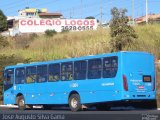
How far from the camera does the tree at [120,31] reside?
3838 cm

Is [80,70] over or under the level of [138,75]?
over

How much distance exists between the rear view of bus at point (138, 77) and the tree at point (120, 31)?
47.0 feet

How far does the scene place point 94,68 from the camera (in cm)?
2392

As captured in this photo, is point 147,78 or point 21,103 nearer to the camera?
point 147,78

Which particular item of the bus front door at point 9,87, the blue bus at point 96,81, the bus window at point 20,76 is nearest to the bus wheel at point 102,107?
the blue bus at point 96,81

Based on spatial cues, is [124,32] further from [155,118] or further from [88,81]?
[155,118]

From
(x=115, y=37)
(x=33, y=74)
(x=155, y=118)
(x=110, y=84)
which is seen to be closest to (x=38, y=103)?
(x=33, y=74)

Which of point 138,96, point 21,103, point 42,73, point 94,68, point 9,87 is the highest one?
point 94,68

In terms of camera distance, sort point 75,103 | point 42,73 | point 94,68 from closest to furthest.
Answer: point 94,68 → point 75,103 → point 42,73

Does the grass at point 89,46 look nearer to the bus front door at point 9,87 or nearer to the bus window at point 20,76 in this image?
the bus front door at point 9,87

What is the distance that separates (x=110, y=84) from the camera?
2300 cm

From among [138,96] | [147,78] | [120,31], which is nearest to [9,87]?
[138,96]

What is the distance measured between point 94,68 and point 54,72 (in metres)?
3.38

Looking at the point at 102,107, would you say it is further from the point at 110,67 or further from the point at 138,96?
the point at 110,67
